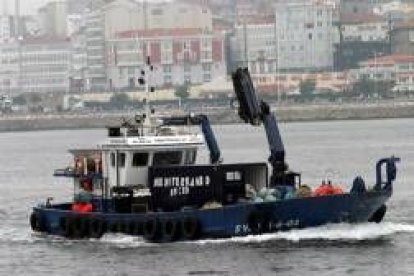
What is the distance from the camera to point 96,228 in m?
54.8

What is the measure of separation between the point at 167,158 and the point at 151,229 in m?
2.85

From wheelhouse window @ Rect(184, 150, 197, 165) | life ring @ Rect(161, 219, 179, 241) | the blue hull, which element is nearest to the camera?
the blue hull

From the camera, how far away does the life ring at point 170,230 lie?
52750 mm

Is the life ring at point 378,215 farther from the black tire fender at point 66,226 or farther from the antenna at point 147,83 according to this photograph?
the black tire fender at point 66,226

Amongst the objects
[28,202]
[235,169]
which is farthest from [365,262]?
[28,202]

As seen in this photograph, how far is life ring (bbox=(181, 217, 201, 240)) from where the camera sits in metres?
52.3

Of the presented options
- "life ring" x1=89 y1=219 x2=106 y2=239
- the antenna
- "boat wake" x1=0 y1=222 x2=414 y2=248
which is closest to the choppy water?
"boat wake" x1=0 y1=222 x2=414 y2=248

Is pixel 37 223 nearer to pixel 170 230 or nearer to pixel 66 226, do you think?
pixel 66 226

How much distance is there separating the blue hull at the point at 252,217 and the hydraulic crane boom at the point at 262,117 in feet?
10.1

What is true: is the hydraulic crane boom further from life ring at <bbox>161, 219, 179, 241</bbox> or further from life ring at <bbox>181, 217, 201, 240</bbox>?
life ring at <bbox>161, 219, 179, 241</bbox>

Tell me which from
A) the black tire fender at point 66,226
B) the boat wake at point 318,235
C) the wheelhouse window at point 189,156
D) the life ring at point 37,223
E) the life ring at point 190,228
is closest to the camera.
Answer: the boat wake at point 318,235

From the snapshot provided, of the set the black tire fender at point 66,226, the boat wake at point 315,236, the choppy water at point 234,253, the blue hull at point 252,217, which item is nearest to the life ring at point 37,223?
the choppy water at point 234,253

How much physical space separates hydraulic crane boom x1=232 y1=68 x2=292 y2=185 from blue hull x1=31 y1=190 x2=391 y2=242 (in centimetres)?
307

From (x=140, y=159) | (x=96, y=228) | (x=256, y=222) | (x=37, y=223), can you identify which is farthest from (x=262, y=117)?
(x=37, y=223)
